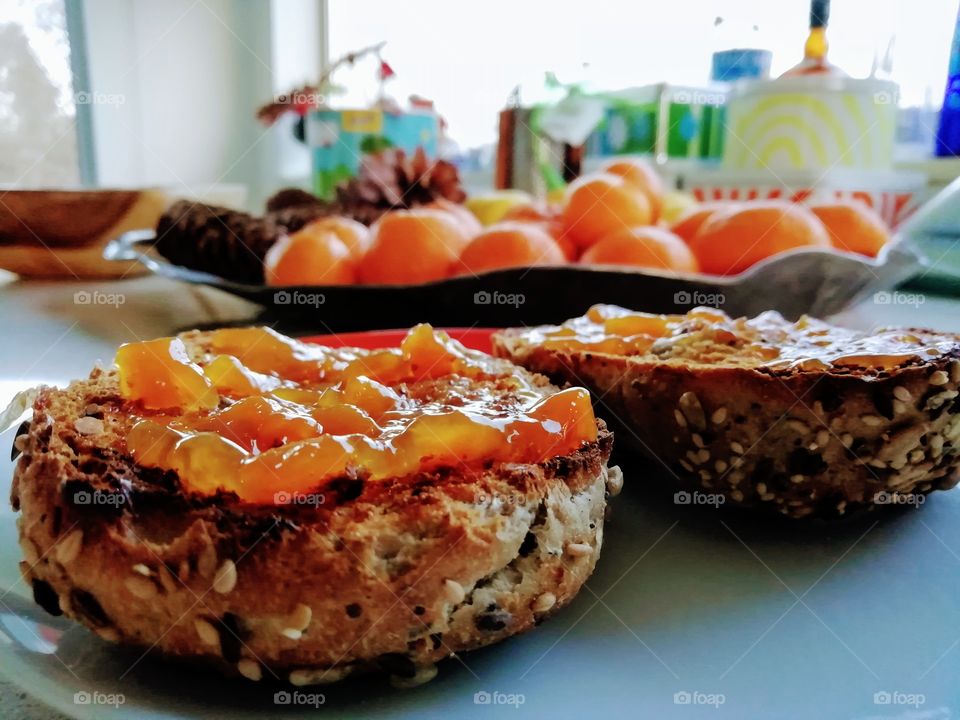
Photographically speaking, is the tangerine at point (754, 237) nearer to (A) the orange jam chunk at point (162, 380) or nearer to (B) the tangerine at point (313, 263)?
(B) the tangerine at point (313, 263)

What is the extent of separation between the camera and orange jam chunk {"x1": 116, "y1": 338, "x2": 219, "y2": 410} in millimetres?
917

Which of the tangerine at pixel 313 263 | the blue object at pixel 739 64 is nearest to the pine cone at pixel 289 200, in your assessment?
the tangerine at pixel 313 263

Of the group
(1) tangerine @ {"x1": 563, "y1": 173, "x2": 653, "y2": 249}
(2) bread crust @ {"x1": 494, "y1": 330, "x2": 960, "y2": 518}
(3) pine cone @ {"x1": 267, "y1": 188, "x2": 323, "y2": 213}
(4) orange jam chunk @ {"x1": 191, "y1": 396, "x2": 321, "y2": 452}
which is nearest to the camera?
(4) orange jam chunk @ {"x1": 191, "y1": 396, "x2": 321, "y2": 452}

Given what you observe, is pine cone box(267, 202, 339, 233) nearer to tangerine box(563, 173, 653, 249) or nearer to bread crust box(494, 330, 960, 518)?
tangerine box(563, 173, 653, 249)

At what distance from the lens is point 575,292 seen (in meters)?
1.76

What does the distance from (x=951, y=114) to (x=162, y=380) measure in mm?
3117

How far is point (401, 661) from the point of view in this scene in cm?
75

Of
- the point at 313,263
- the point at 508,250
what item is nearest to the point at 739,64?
the point at 508,250

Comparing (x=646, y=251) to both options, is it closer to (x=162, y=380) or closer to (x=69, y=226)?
(x=162, y=380)

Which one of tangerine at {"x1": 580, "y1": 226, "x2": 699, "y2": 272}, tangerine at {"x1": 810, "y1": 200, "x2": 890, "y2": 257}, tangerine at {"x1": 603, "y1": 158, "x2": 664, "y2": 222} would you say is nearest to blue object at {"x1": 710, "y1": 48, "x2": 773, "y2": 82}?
tangerine at {"x1": 603, "y1": 158, "x2": 664, "y2": 222}

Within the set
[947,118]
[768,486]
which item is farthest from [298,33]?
[768,486]

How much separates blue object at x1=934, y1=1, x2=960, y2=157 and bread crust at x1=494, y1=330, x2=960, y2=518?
7.20 ft

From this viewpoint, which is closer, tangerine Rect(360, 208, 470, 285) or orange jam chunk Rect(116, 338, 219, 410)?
orange jam chunk Rect(116, 338, 219, 410)

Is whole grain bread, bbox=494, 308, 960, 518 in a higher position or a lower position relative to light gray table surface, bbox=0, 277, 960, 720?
higher
